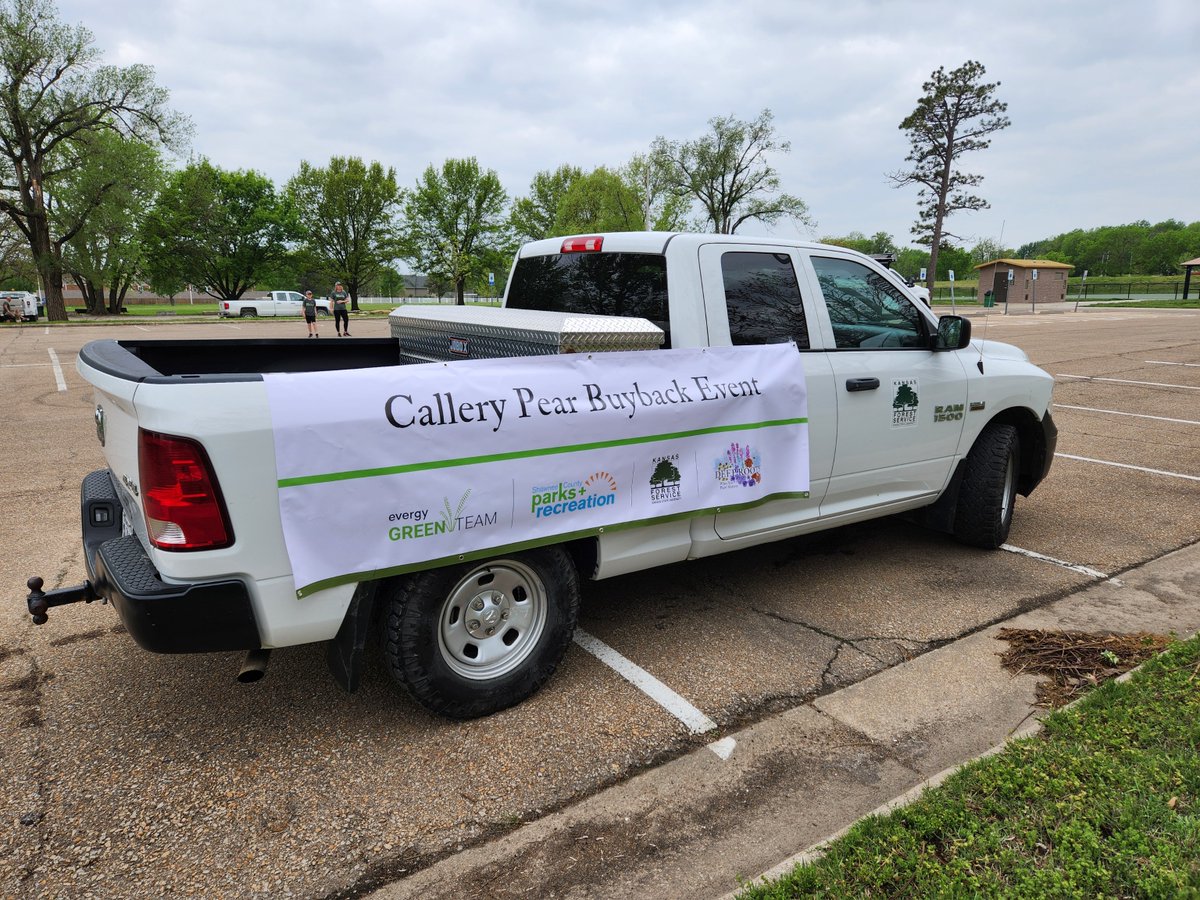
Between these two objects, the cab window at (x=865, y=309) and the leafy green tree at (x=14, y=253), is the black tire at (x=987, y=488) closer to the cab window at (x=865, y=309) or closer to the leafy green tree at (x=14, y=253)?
the cab window at (x=865, y=309)

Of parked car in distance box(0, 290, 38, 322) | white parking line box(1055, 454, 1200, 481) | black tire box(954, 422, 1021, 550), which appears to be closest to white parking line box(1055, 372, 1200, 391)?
white parking line box(1055, 454, 1200, 481)

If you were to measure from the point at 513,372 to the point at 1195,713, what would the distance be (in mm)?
2854

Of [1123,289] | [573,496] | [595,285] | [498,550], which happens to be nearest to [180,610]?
[498,550]

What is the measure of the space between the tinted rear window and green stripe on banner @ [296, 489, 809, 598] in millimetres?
822

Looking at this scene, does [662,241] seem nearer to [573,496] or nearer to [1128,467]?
[573,496]

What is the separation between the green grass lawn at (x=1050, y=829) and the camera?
2.09m

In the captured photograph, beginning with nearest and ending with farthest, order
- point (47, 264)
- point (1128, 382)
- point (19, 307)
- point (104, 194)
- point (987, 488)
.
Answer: point (987, 488)
point (1128, 382)
point (19, 307)
point (47, 264)
point (104, 194)

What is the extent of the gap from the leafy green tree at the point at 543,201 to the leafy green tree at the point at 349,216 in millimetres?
10698

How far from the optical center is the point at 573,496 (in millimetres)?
3018

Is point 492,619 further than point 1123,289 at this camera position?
No

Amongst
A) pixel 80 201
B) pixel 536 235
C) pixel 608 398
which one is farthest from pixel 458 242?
pixel 608 398

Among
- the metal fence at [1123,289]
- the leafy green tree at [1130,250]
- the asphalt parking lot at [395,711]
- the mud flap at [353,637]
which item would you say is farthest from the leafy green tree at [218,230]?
the leafy green tree at [1130,250]

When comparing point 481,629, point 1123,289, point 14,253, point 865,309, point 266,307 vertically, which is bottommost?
point 481,629

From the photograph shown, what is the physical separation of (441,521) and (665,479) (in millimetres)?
1037
